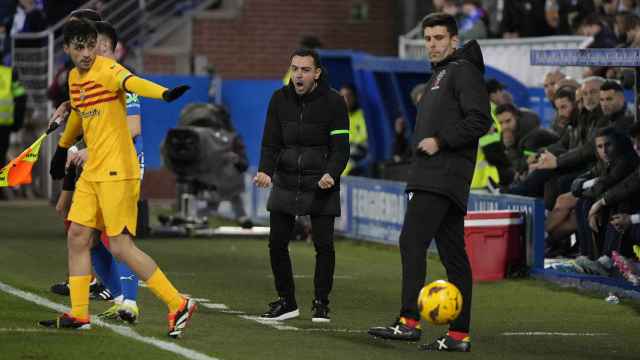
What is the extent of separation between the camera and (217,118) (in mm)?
20297

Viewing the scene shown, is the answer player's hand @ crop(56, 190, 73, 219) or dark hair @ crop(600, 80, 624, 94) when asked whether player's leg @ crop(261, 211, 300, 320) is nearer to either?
player's hand @ crop(56, 190, 73, 219)

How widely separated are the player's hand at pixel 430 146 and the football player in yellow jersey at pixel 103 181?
1730 millimetres

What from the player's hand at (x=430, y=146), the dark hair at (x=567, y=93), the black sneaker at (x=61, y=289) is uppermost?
the player's hand at (x=430, y=146)

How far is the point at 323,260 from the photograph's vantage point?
12016 mm

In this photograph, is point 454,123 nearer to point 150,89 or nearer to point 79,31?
point 150,89

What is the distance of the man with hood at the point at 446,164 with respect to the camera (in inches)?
407

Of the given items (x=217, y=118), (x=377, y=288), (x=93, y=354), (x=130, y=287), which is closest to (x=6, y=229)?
(x=217, y=118)

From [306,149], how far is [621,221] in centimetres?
362

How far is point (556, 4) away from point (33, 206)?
7.74 m

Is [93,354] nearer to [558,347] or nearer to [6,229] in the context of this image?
[558,347]

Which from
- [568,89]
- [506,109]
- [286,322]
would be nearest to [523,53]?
[506,109]

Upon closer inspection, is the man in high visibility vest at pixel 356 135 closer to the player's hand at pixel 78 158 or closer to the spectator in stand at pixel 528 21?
the spectator in stand at pixel 528 21

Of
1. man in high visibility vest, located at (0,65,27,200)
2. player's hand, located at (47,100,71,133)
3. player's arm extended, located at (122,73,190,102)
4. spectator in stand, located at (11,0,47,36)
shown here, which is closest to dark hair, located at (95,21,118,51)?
player's hand, located at (47,100,71,133)

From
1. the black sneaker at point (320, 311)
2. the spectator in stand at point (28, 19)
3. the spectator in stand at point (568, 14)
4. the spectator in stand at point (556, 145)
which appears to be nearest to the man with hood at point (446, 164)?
the black sneaker at point (320, 311)
